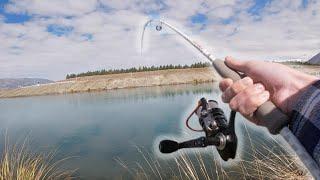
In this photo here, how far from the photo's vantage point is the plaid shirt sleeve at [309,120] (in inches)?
42.6

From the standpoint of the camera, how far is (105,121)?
2406 cm

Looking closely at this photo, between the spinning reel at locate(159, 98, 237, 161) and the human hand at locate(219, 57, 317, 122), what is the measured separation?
0.08m

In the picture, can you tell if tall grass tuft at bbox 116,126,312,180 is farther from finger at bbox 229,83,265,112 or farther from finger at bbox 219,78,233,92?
finger at bbox 229,83,265,112

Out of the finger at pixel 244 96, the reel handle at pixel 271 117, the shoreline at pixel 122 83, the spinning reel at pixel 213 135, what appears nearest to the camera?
the reel handle at pixel 271 117

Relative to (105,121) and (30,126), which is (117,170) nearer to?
(105,121)

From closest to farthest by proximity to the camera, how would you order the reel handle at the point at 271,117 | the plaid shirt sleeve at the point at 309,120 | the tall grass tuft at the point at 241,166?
the plaid shirt sleeve at the point at 309,120 → the reel handle at the point at 271,117 → the tall grass tuft at the point at 241,166

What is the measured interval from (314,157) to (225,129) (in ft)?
1.61

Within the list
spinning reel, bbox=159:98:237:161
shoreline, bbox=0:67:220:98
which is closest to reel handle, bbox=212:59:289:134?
spinning reel, bbox=159:98:237:161

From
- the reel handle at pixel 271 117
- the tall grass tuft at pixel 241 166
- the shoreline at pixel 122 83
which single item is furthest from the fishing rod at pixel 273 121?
the shoreline at pixel 122 83

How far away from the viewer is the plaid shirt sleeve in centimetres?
108

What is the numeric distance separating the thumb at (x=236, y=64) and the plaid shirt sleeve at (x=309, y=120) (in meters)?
0.30

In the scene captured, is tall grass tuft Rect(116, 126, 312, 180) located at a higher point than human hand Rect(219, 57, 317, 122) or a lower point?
lower

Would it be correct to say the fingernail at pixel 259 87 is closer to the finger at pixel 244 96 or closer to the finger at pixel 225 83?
the finger at pixel 244 96

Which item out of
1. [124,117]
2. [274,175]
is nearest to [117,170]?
[274,175]
